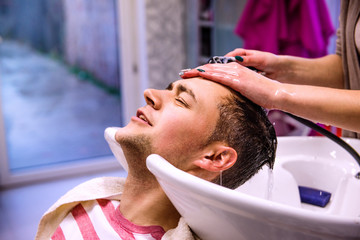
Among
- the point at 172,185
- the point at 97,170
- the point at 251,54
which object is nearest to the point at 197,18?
the point at 97,170

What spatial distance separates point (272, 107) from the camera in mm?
980

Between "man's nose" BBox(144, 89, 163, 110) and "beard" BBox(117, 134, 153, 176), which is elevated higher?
"man's nose" BBox(144, 89, 163, 110)

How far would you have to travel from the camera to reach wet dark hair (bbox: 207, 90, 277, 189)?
1.09m

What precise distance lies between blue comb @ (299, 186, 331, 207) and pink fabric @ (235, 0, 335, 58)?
4.37 ft

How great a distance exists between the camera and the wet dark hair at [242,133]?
3.59 feet

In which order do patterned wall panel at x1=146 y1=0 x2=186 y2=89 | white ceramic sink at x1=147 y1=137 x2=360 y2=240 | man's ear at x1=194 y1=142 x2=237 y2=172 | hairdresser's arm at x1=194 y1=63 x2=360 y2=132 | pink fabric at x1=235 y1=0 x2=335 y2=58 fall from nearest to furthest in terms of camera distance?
1. white ceramic sink at x1=147 y1=137 x2=360 y2=240
2. hairdresser's arm at x1=194 y1=63 x2=360 y2=132
3. man's ear at x1=194 y1=142 x2=237 y2=172
4. pink fabric at x1=235 y1=0 x2=335 y2=58
5. patterned wall panel at x1=146 y1=0 x2=186 y2=89

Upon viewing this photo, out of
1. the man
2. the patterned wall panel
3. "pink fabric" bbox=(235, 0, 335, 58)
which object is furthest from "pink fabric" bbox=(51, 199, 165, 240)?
the patterned wall panel

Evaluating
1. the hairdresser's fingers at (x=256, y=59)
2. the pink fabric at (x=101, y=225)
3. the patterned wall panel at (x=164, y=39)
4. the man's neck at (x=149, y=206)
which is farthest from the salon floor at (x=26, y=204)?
the hairdresser's fingers at (x=256, y=59)

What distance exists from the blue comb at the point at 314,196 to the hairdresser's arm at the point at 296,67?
0.41m

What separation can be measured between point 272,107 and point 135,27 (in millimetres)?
2755

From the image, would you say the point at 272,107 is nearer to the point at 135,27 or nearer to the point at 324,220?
the point at 324,220

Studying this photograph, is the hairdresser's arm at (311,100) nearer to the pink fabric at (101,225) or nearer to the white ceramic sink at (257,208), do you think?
the white ceramic sink at (257,208)

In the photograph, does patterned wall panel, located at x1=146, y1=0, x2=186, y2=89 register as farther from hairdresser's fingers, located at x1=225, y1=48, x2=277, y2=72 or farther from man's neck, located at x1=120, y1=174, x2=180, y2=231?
man's neck, located at x1=120, y1=174, x2=180, y2=231

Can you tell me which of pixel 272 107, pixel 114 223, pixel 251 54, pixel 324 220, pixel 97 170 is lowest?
pixel 97 170
